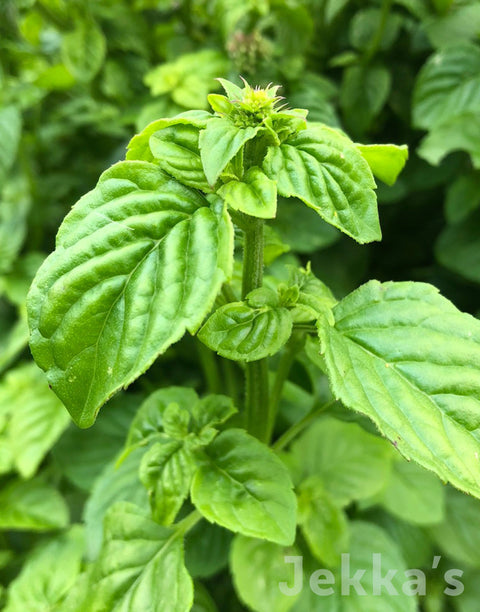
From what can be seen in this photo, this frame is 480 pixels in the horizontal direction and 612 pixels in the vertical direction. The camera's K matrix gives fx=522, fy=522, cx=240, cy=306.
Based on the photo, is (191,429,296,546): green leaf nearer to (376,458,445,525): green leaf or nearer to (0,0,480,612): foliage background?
(0,0,480,612): foliage background

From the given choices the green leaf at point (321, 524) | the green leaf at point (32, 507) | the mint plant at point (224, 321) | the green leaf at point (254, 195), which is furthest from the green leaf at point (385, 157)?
the green leaf at point (32, 507)

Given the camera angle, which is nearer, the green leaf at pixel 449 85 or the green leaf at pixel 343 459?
the green leaf at pixel 343 459

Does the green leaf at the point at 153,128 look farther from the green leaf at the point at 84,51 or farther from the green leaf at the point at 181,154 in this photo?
the green leaf at the point at 84,51

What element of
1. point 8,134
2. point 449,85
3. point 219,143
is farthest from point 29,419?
point 449,85

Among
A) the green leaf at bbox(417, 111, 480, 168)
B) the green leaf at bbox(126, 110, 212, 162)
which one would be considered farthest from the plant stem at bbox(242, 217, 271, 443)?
the green leaf at bbox(417, 111, 480, 168)

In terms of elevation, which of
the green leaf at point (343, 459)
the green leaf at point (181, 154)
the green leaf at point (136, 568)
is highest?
the green leaf at point (181, 154)

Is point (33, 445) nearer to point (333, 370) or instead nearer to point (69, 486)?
point (69, 486)
